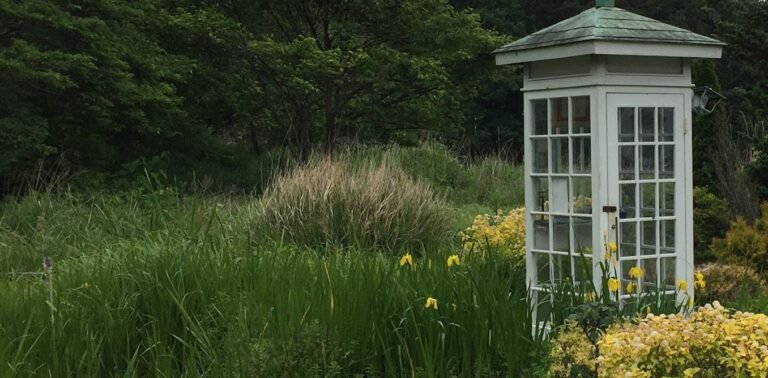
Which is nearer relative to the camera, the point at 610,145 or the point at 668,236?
the point at 610,145

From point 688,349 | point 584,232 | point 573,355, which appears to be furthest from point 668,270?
point 688,349

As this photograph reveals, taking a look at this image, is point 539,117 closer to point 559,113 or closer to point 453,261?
point 559,113

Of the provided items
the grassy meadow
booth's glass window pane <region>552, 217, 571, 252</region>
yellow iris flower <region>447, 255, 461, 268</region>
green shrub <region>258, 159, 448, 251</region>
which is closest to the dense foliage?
green shrub <region>258, 159, 448, 251</region>

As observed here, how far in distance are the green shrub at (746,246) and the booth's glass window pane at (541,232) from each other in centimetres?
262

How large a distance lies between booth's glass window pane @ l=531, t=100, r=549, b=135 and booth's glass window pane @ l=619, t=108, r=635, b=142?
1.27ft

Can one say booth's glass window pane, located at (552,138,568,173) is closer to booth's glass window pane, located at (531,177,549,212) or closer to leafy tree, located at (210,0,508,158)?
booth's glass window pane, located at (531,177,549,212)

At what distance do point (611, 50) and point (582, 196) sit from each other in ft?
2.46

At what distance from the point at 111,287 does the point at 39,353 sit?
0.65 meters

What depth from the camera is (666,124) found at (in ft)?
13.0

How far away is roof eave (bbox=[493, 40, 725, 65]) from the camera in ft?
11.8

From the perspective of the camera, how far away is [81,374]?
3451 mm

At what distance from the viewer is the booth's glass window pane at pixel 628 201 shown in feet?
12.9

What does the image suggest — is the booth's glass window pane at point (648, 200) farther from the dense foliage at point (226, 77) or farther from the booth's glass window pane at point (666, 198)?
the dense foliage at point (226, 77)

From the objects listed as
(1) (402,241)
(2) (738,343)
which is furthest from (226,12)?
(2) (738,343)
